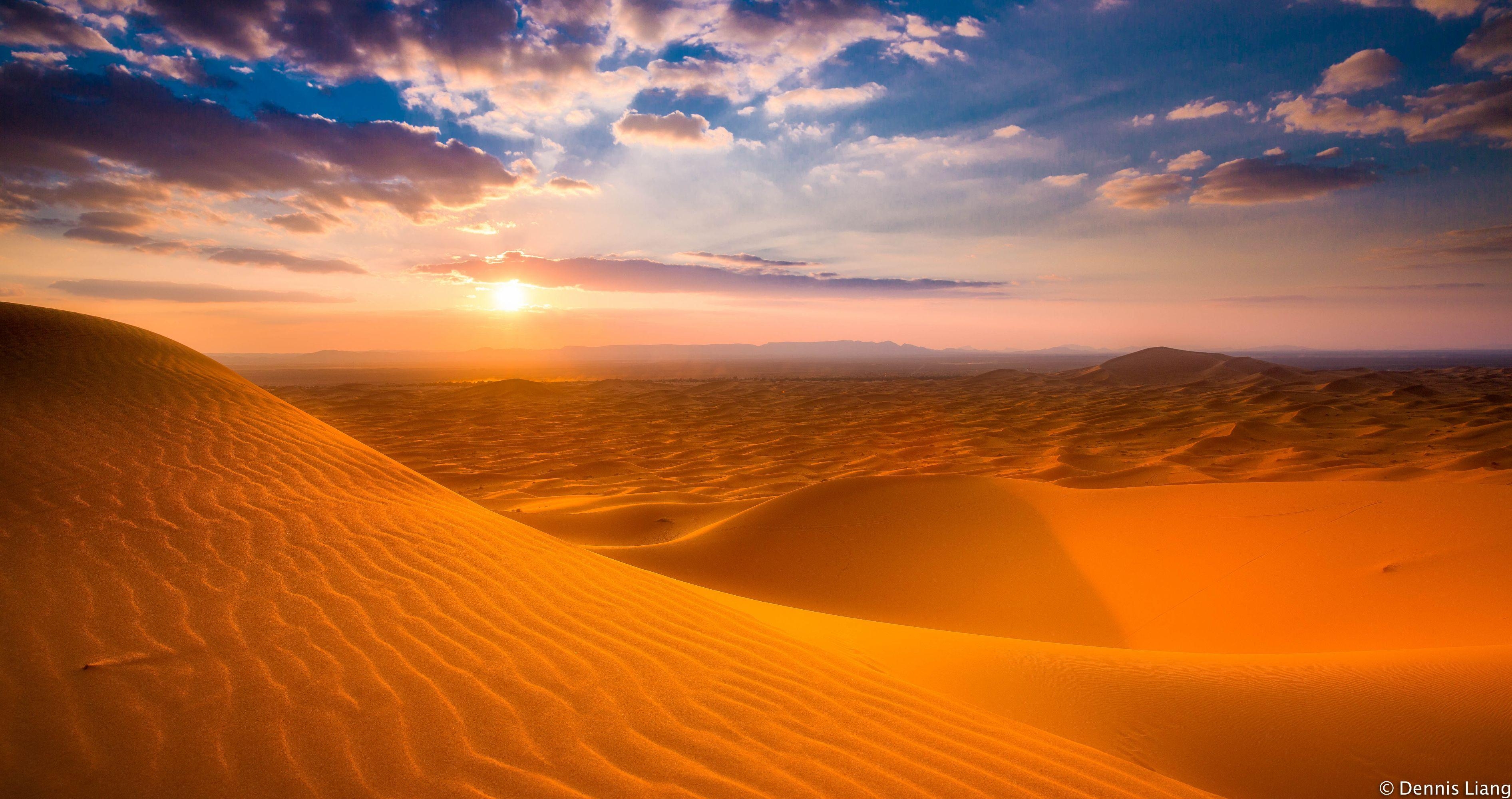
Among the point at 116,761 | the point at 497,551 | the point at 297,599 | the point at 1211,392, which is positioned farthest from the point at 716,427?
the point at 1211,392

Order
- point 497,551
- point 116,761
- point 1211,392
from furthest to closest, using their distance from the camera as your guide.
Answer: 1. point 1211,392
2. point 497,551
3. point 116,761

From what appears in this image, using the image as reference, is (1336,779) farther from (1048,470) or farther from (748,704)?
(1048,470)

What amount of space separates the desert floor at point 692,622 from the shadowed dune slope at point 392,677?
2 centimetres

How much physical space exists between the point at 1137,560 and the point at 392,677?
6.30 m

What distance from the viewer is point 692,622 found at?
339 centimetres

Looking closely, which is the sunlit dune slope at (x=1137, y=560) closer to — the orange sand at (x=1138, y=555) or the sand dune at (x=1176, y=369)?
the orange sand at (x=1138, y=555)

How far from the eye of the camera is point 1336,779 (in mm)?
2408

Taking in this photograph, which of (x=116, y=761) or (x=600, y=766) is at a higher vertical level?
(x=116, y=761)

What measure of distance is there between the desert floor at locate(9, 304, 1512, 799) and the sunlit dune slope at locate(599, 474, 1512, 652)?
0.04m

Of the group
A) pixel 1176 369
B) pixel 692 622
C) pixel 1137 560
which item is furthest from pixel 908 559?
pixel 1176 369

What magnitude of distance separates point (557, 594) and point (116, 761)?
1859 mm

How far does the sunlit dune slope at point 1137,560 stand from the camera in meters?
4.52

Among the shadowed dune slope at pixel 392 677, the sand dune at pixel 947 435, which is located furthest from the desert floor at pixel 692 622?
the sand dune at pixel 947 435

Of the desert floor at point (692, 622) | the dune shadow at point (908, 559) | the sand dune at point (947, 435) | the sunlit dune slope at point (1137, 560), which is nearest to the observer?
the desert floor at point (692, 622)
